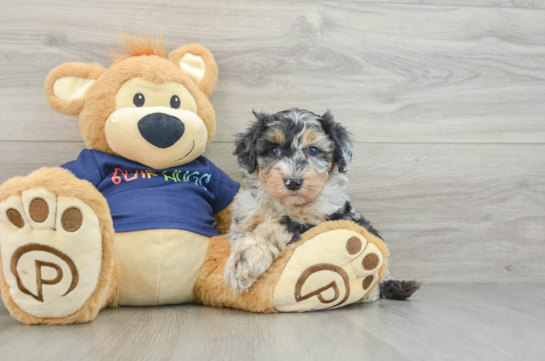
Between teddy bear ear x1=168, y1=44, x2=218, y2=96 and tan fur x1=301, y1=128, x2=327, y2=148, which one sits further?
teddy bear ear x1=168, y1=44, x2=218, y2=96

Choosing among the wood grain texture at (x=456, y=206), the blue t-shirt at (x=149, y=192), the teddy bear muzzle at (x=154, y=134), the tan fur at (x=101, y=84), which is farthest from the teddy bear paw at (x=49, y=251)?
the wood grain texture at (x=456, y=206)

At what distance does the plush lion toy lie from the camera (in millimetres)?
1338

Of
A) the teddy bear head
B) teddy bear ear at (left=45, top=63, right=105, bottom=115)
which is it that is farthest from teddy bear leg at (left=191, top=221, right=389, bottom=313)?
teddy bear ear at (left=45, top=63, right=105, bottom=115)

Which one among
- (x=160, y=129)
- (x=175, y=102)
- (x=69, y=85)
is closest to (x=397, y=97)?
(x=175, y=102)

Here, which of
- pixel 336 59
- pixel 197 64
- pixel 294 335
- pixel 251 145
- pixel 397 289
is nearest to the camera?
pixel 294 335

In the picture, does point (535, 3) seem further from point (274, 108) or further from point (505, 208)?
point (274, 108)

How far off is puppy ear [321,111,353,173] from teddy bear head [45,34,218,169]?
1.80 feet

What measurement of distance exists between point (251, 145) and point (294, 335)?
0.79 m

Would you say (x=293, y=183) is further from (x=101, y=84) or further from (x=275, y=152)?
(x=101, y=84)

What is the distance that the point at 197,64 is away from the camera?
2.02m

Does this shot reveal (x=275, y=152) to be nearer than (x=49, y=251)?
No

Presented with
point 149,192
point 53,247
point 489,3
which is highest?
point 489,3

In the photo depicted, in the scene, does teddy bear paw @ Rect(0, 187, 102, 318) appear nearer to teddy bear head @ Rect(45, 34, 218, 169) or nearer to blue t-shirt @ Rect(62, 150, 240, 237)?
blue t-shirt @ Rect(62, 150, 240, 237)

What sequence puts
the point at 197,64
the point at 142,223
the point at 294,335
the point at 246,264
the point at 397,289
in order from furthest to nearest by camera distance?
the point at 197,64 < the point at 397,289 < the point at 142,223 < the point at 246,264 < the point at 294,335
